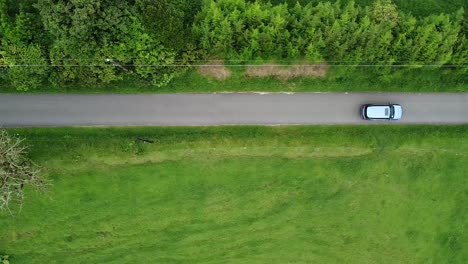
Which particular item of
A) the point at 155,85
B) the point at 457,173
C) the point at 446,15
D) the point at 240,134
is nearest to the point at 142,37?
the point at 155,85

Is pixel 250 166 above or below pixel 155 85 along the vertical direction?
below

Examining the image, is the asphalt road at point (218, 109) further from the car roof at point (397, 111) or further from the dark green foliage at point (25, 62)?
the dark green foliage at point (25, 62)

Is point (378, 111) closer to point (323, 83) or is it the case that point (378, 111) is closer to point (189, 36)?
point (323, 83)

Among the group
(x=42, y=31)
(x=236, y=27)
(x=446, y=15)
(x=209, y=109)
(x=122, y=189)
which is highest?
(x=446, y=15)

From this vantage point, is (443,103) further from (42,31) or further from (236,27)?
(42,31)

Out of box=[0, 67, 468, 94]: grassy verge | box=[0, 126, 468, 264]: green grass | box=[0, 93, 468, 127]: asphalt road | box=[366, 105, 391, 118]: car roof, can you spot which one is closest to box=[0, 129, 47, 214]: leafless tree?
box=[0, 126, 468, 264]: green grass

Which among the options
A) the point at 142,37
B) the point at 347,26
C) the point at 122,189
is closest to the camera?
the point at 142,37

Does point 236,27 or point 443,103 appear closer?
point 236,27
